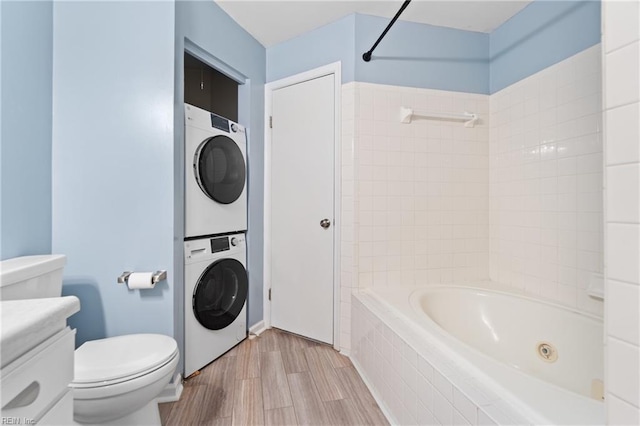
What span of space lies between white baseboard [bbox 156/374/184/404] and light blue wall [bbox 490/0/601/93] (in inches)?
117

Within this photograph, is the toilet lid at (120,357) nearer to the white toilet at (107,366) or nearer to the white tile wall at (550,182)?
the white toilet at (107,366)

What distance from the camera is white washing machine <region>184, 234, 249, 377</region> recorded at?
5.80ft

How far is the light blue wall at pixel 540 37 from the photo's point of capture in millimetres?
1599

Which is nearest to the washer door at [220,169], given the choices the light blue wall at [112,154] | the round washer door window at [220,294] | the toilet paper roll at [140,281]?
the light blue wall at [112,154]

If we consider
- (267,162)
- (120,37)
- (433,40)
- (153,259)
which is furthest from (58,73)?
(433,40)

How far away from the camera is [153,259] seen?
5.14 feet

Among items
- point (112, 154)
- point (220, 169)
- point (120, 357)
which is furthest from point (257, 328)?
point (112, 154)

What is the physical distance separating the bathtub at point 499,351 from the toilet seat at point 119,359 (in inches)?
42.9

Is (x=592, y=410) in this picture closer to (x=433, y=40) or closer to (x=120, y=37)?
(x=433, y=40)

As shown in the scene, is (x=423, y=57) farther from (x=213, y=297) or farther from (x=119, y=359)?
(x=119, y=359)

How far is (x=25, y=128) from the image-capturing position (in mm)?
1377

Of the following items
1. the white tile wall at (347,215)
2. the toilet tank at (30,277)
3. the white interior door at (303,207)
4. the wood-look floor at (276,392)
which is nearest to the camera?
the toilet tank at (30,277)

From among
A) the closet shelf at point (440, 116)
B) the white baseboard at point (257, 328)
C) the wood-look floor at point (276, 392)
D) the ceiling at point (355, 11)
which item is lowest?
the wood-look floor at point (276, 392)

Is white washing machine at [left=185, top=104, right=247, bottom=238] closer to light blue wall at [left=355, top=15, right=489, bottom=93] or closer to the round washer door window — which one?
the round washer door window
